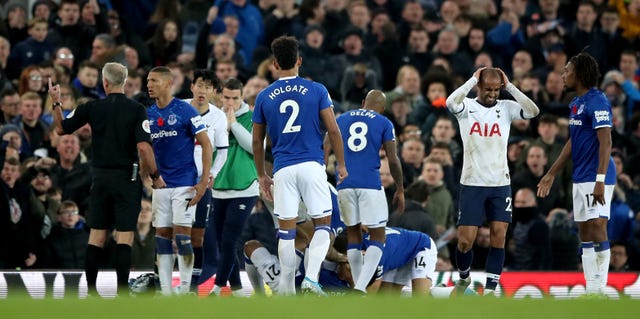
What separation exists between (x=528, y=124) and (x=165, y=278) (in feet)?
27.4

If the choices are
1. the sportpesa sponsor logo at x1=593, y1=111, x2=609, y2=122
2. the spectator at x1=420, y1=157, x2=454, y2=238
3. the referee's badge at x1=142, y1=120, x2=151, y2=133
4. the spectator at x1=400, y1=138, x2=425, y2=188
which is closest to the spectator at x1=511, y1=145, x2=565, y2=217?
the spectator at x1=420, y1=157, x2=454, y2=238

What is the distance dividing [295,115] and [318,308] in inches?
146

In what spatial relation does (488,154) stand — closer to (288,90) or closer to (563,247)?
(288,90)

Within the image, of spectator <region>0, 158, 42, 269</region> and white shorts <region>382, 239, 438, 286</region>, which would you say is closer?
white shorts <region>382, 239, 438, 286</region>

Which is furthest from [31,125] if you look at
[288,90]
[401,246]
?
[288,90]

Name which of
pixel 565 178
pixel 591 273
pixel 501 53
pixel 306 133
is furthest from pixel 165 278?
pixel 501 53

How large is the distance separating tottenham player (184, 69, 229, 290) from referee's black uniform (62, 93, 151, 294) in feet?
3.09

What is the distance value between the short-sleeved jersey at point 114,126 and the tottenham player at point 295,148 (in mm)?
1308

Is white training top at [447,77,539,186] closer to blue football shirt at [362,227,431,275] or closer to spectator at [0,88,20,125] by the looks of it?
blue football shirt at [362,227,431,275]

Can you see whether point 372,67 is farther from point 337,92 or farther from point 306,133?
point 306,133

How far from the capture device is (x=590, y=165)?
47.1ft

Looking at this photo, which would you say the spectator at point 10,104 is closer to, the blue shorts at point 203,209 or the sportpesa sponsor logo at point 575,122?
the blue shorts at point 203,209

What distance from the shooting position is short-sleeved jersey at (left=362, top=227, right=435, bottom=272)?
611 inches

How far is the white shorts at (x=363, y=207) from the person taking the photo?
47.5 ft
